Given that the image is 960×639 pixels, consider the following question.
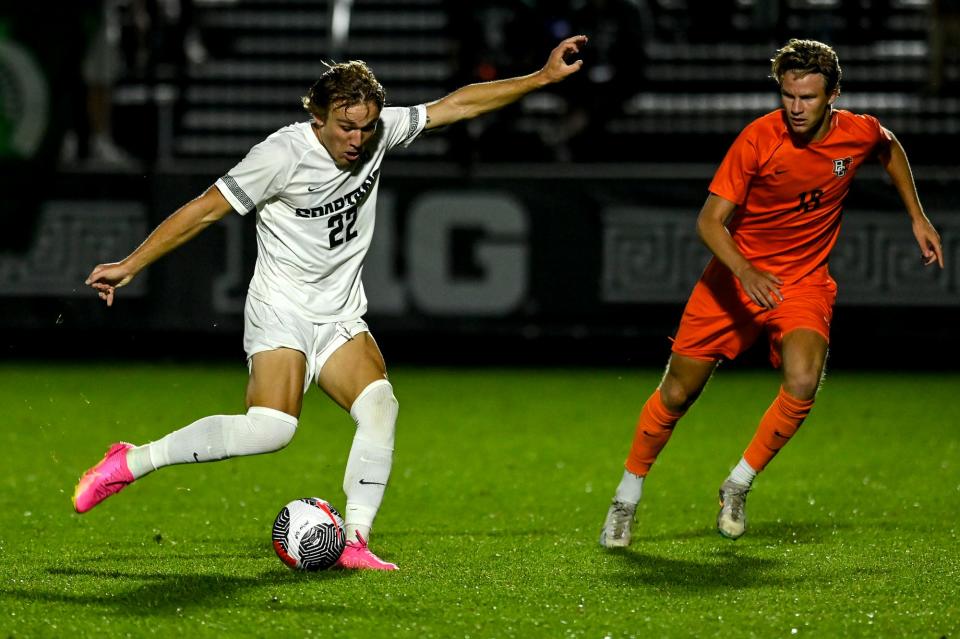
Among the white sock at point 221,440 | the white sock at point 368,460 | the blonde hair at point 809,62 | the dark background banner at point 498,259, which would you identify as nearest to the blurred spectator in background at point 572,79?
the dark background banner at point 498,259

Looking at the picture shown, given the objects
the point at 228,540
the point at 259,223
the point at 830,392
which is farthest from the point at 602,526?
the point at 830,392

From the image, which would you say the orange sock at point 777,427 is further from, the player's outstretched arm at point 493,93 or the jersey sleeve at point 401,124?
the jersey sleeve at point 401,124

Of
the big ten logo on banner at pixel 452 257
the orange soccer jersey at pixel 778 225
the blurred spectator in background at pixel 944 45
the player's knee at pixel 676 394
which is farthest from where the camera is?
the blurred spectator in background at pixel 944 45

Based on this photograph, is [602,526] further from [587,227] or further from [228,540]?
[587,227]

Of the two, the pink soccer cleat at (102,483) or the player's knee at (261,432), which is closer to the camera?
the player's knee at (261,432)

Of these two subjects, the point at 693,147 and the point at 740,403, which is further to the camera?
the point at 693,147

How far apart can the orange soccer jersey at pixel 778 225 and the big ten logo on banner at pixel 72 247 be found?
727 cm

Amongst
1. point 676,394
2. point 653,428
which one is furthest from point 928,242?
point 653,428

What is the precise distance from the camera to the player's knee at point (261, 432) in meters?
5.85

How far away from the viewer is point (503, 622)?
16.4 ft

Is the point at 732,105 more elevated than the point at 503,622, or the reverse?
the point at 732,105

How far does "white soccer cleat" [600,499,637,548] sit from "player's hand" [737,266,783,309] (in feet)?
3.71

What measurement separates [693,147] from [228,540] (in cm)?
826

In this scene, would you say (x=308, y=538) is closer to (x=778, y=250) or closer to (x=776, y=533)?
(x=776, y=533)
